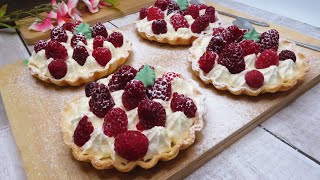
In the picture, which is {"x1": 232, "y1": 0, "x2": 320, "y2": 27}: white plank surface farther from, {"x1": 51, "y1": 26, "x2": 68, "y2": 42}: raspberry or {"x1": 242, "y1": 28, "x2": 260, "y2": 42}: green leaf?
{"x1": 51, "y1": 26, "x2": 68, "y2": 42}: raspberry

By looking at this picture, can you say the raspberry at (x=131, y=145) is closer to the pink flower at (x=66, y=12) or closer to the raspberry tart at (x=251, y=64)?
the raspberry tart at (x=251, y=64)

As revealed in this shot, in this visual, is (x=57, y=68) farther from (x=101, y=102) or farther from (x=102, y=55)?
(x=101, y=102)

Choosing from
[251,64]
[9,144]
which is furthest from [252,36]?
[9,144]

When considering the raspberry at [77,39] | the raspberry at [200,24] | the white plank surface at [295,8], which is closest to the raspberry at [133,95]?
the raspberry at [77,39]

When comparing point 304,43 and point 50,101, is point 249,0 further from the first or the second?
point 50,101

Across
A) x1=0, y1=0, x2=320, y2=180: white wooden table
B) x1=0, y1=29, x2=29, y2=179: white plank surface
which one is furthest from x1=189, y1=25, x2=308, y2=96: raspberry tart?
x1=0, y1=29, x2=29, y2=179: white plank surface

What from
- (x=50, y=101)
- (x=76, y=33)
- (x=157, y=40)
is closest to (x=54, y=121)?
(x=50, y=101)
